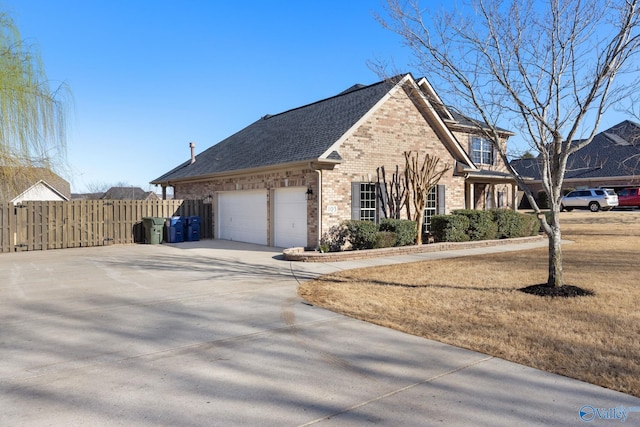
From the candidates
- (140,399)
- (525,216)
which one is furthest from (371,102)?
(140,399)

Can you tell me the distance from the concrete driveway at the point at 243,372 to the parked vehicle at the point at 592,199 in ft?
105

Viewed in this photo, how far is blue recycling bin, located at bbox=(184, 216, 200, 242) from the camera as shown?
19.4 meters

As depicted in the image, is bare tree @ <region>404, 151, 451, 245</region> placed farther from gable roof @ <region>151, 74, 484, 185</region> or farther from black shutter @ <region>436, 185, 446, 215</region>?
gable roof @ <region>151, 74, 484, 185</region>

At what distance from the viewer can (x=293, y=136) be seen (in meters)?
17.5

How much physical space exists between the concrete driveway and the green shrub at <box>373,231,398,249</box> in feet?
20.7

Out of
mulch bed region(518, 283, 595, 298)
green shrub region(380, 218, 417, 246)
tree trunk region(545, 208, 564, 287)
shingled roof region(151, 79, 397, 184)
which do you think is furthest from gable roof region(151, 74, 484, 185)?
mulch bed region(518, 283, 595, 298)

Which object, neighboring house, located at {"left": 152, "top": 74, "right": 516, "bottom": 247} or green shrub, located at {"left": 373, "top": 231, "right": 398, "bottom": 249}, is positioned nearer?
green shrub, located at {"left": 373, "top": 231, "right": 398, "bottom": 249}

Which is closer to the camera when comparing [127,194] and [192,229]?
[192,229]

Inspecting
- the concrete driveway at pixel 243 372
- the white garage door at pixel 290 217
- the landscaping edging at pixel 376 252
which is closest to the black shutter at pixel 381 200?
the landscaping edging at pixel 376 252

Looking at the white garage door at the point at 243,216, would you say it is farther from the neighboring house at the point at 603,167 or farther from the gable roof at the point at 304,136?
the neighboring house at the point at 603,167

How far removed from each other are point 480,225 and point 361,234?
566cm

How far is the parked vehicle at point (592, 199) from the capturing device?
104ft

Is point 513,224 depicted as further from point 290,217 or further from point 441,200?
point 290,217

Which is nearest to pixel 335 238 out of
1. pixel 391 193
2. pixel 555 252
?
pixel 391 193
